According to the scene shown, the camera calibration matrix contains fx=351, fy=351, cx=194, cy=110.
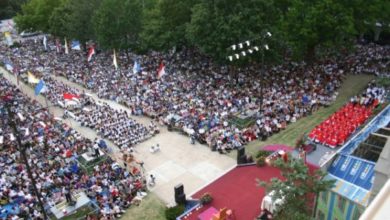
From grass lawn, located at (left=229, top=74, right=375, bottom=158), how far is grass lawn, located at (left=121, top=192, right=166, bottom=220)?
605 centimetres

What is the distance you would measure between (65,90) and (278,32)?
68.3ft

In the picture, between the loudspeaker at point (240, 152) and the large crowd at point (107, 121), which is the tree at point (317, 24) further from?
the large crowd at point (107, 121)

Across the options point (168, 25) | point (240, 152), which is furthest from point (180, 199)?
point (168, 25)

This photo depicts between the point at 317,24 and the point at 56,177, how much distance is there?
2347 cm

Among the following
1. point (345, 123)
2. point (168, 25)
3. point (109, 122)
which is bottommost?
point (109, 122)

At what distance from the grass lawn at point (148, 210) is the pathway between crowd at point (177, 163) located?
46cm

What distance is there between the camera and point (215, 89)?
31.5 m

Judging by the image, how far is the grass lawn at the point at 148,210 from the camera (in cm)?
1847

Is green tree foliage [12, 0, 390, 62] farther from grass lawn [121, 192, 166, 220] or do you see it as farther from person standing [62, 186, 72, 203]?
person standing [62, 186, 72, 203]

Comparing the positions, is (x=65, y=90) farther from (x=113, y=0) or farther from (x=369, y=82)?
(x=369, y=82)

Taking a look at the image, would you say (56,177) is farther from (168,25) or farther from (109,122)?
(168,25)

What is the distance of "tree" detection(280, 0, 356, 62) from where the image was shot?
29250 mm

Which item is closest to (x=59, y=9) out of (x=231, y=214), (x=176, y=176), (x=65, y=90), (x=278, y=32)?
(x=65, y=90)

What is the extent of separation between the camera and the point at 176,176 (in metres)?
21.2
